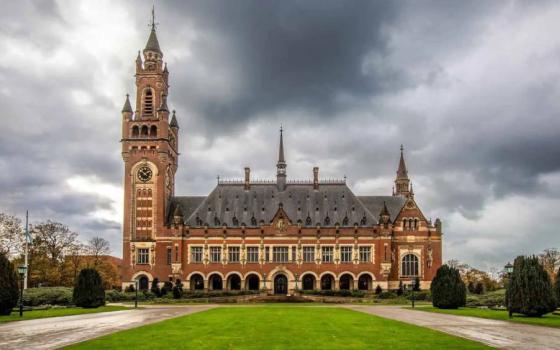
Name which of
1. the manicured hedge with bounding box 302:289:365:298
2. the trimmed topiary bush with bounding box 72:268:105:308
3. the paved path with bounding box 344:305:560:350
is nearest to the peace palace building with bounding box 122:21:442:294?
the manicured hedge with bounding box 302:289:365:298

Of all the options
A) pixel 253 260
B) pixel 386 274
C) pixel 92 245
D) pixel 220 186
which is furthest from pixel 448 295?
pixel 92 245

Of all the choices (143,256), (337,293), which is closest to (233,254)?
(143,256)

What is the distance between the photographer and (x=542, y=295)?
41625mm

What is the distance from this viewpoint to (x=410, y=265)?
95062 mm

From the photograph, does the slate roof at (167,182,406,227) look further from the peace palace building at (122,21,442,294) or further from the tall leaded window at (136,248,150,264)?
the tall leaded window at (136,248,150,264)

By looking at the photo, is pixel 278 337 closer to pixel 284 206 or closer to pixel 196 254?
pixel 196 254

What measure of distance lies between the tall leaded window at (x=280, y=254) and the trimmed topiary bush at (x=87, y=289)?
42147mm

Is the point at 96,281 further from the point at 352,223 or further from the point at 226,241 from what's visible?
the point at 352,223

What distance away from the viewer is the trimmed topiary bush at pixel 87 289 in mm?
54281

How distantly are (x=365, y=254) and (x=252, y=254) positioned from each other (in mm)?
17023

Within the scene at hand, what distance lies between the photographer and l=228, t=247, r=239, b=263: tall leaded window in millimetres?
94938

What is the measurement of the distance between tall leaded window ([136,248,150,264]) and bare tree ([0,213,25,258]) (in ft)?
54.4

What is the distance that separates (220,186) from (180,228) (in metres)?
9.94

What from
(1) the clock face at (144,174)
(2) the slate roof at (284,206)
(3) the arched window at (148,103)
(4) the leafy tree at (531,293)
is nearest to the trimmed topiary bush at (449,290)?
(4) the leafy tree at (531,293)
